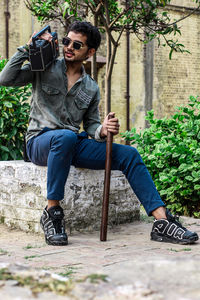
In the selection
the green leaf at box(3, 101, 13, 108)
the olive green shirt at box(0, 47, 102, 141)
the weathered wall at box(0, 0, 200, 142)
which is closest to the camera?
the olive green shirt at box(0, 47, 102, 141)

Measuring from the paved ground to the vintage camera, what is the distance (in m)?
1.36

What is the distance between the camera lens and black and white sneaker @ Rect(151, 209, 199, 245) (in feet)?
10.8

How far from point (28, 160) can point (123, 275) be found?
2.44m

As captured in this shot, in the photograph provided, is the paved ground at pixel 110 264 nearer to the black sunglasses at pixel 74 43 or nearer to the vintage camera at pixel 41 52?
the vintage camera at pixel 41 52

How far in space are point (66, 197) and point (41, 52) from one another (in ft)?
3.80

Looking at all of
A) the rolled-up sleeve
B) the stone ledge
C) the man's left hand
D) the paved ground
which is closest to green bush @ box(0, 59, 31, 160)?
the stone ledge

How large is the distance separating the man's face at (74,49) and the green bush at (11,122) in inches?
61.0

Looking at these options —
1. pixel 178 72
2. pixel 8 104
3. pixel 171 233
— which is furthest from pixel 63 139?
pixel 178 72

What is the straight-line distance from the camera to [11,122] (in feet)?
17.0

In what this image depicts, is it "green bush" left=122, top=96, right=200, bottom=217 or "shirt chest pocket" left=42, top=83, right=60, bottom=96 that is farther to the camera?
"green bush" left=122, top=96, right=200, bottom=217

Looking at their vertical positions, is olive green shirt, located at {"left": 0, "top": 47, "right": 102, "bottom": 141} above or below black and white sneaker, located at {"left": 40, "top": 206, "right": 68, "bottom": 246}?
above

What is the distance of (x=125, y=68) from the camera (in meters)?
13.6

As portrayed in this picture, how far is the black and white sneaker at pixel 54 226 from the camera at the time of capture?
330cm

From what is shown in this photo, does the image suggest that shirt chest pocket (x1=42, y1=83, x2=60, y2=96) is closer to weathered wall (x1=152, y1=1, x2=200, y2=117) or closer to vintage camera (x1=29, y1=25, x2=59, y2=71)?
vintage camera (x1=29, y1=25, x2=59, y2=71)
